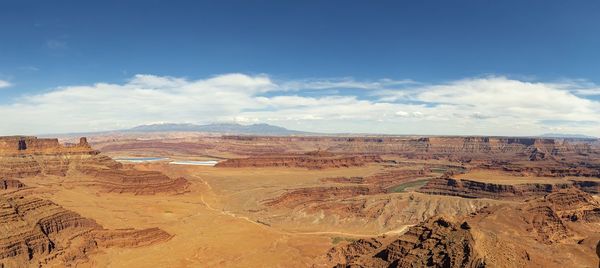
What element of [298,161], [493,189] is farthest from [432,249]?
[298,161]

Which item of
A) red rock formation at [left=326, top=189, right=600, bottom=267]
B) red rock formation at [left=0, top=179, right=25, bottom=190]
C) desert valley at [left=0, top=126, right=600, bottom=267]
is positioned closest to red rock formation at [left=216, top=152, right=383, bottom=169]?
desert valley at [left=0, top=126, right=600, bottom=267]

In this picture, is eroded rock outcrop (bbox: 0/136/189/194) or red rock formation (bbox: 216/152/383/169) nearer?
eroded rock outcrop (bbox: 0/136/189/194)

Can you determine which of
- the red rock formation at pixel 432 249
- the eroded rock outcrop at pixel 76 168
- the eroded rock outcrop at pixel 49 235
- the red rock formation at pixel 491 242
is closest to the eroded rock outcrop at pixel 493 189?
the red rock formation at pixel 491 242

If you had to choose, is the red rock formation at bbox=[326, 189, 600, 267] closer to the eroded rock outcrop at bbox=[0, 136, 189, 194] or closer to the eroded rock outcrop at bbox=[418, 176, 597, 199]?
the eroded rock outcrop at bbox=[418, 176, 597, 199]

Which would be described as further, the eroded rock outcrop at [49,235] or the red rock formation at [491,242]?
the eroded rock outcrop at [49,235]

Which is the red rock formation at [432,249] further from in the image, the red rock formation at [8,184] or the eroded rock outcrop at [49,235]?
the red rock formation at [8,184]

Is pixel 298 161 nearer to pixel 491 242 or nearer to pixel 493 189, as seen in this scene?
pixel 493 189

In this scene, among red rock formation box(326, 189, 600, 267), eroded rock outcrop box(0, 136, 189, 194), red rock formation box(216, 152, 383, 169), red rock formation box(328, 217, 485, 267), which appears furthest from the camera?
red rock formation box(216, 152, 383, 169)

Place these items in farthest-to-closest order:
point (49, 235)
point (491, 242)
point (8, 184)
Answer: point (8, 184) < point (49, 235) < point (491, 242)

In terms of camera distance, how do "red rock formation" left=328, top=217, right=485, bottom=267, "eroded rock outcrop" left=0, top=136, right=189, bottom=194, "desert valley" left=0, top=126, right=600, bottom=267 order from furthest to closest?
"eroded rock outcrop" left=0, top=136, right=189, bottom=194, "desert valley" left=0, top=126, right=600, bottom=267, "red rock formation" left=328, top=217, right=485, bottom=267
